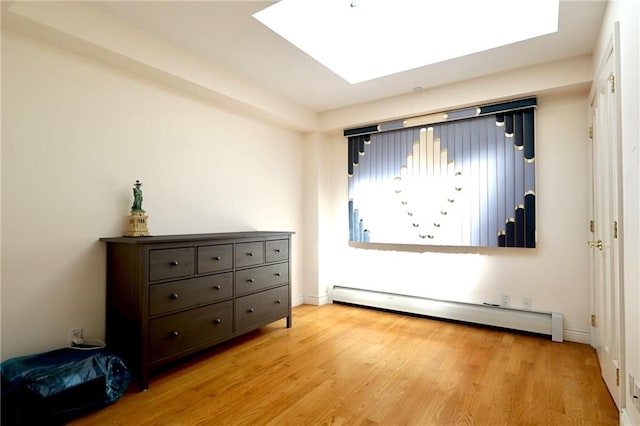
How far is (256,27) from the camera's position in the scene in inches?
96.3

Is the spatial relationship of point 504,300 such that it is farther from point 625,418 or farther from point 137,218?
point 137,218

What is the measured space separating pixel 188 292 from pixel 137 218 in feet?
2.29

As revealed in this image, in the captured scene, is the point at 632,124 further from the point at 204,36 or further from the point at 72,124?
the point at 72,124

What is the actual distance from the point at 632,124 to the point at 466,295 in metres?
2.50

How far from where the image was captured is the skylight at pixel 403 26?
255cm

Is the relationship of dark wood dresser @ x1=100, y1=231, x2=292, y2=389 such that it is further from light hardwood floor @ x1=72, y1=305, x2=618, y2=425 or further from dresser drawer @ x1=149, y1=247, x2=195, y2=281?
light hardwood floor @ x1=72, y1=305, x2=618, y2=425

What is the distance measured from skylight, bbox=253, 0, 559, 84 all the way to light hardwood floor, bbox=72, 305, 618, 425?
8.42ft

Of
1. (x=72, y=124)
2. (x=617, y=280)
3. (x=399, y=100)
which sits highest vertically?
(x=399, y=100)

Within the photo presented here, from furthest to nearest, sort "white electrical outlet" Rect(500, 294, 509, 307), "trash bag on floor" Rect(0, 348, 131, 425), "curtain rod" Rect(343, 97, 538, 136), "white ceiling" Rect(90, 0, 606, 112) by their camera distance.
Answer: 1. "white electrical outlet" Rect(500, 294, 509, 307)
2. "curtain rod" Rect(343, 97, 538, 136)
3. "white ceiling" Rect(90, 0, 606, 112)
4. "trash bag on floor" Rect(0, 348, 131, 425)

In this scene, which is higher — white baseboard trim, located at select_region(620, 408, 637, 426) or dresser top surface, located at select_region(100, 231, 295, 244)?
dresser top surface, located at select_region(100, 231, 295, 244)

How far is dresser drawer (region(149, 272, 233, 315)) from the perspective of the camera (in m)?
2.30

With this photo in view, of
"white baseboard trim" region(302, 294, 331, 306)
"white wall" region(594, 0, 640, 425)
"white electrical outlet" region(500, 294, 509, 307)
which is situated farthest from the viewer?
"white baseboard trim" region(302, 294, 331, 306)

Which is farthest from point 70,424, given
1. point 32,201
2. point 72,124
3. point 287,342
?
point 72,124

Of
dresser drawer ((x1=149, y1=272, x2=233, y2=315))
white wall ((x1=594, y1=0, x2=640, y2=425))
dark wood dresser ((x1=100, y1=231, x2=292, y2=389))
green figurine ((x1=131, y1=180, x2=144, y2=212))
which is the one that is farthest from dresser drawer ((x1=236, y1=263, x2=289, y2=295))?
white wall ((x1=594, y1=0, x2=640, y2=425))
